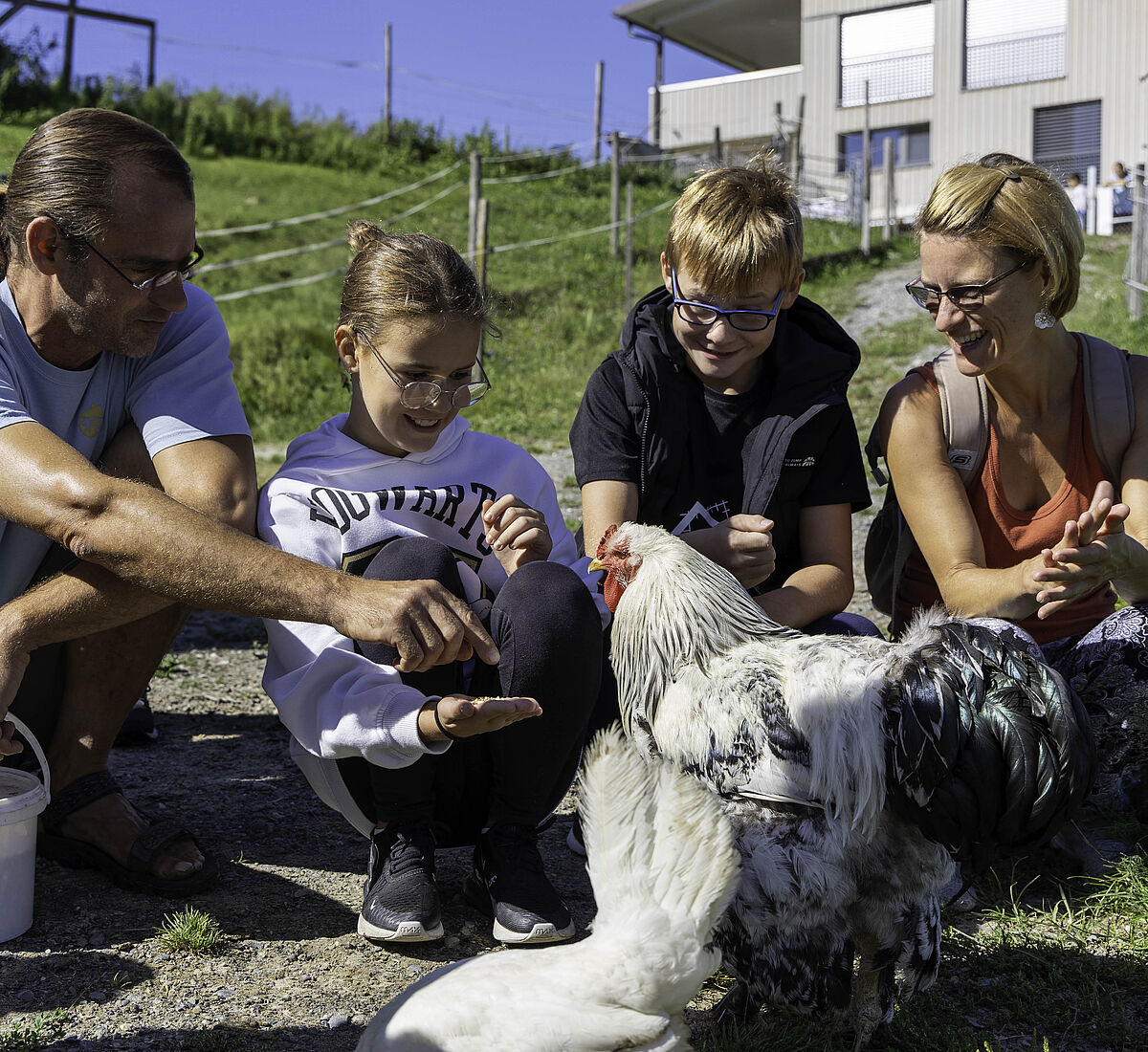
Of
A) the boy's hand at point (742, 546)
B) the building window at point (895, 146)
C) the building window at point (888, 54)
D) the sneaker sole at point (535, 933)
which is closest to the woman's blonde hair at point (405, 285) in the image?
the boy's hand at point (742, 546)

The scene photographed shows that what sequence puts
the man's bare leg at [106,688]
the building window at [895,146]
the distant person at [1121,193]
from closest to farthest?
the man's bare leg at [106,688]
the distant person at [1121,193]
the building window at [895,146]

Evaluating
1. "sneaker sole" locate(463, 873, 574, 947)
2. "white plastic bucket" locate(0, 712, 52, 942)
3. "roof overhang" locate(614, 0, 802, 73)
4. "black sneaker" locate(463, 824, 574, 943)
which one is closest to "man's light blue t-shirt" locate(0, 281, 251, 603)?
"white plastic bucket" locate(0, 712, 52, 942)

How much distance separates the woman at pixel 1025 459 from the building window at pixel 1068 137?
2476cm

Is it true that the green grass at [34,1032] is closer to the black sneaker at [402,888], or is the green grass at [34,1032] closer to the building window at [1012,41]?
the black sneaker at [402,888]

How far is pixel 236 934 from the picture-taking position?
2.60 metres

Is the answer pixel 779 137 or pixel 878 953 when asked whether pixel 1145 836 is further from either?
pixel 779 137

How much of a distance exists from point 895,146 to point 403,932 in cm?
2829

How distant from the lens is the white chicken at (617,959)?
5.85ft

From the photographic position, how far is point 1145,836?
9.81ft

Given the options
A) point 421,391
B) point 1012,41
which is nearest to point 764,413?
point 421,391

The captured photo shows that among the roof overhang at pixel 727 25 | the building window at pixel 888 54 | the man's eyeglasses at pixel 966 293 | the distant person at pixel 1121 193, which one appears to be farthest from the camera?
the roof overhang at pixel 727 25

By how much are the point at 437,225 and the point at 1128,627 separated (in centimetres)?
1490

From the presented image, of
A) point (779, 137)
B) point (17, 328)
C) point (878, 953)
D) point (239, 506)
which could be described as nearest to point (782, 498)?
point (878, 953)

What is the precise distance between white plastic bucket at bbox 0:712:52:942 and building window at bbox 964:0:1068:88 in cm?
2811
